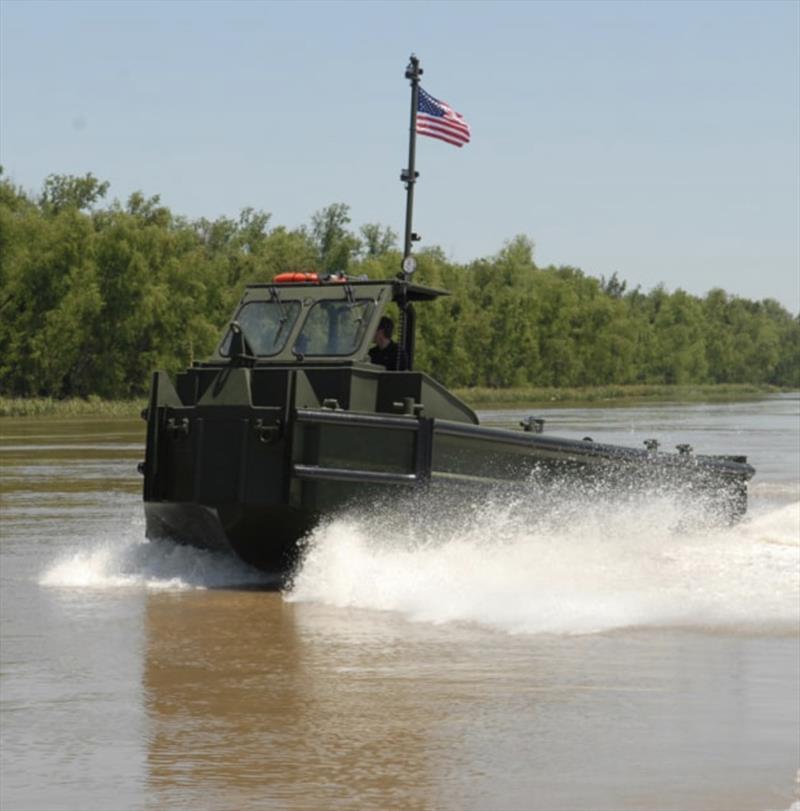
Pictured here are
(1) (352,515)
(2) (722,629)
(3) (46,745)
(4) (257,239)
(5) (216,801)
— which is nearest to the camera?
(5) (216,801)

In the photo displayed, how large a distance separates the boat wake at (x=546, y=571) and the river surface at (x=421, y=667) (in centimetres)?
2

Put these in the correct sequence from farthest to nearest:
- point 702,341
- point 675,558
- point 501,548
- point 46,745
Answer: point 702,341, point 675,558, point 501,548, point 46,745

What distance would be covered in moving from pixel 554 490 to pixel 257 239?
98655 millimetres

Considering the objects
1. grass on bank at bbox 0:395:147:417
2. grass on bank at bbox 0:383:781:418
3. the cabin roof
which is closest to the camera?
the cabin roof

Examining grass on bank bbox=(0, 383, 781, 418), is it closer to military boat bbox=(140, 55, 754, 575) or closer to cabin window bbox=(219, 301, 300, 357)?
cabin window bbox=(219, 301, 300, 357)

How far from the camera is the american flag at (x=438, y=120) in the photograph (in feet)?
47.5

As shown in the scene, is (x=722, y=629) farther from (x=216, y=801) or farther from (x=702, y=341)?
(x=702, y=341)

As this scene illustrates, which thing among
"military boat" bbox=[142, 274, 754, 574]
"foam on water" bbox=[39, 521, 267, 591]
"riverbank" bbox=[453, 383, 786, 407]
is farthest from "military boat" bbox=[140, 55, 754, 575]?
"riverbank" bbox=[453, 383, 786, 407]

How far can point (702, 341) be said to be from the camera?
15500 centimetres

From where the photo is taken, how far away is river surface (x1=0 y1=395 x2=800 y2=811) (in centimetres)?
669

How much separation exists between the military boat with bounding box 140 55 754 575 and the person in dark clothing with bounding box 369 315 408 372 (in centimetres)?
2

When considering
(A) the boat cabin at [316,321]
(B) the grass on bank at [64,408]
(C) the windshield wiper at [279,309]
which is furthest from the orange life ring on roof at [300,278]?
(B) the grass on bank at [64,408]

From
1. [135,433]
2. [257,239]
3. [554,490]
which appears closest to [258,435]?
[554,490]

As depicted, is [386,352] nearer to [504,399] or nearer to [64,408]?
[64,408]
